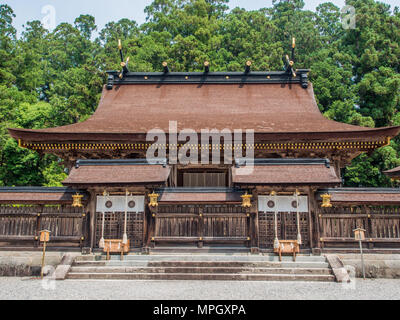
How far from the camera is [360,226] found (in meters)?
12.2

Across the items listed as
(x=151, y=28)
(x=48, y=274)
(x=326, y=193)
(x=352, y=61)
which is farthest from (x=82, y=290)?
(x=151, y=28)

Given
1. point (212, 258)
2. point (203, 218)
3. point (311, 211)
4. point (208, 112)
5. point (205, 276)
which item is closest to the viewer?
point (205, 276)

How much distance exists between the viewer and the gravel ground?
27.5 feet

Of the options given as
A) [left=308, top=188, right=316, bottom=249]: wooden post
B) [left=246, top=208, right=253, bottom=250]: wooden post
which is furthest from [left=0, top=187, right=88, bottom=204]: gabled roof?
[left=308, top=188, right=316, bottom=249]: wooden post

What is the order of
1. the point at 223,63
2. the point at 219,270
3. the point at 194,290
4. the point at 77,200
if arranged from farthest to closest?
the point at 223,63 → the point at 77,200 → the point at 219,270 → the point at 194,290

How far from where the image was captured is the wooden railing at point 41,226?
12.4 meters

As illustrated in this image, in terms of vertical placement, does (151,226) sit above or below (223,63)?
below

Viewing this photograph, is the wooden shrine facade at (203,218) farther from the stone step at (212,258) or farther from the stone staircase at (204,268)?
the stone staircase at (204,268)

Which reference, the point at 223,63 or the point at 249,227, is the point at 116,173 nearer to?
the point at 249,227

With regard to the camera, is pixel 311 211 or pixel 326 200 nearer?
pixel 326 200

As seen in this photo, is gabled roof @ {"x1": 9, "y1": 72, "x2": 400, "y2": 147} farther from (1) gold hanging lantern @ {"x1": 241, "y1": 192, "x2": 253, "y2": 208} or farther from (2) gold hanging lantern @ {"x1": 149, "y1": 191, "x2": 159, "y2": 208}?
(1) gold hanging lantern @ {"x1": 241, "y1": 192, "x2": 253, "y2": 208}

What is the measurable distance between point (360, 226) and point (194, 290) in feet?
22.6

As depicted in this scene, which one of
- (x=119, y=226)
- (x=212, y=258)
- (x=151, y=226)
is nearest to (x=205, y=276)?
(x=212, y=258)
